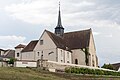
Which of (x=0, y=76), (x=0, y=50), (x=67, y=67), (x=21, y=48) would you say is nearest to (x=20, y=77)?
(x=0, y=76)

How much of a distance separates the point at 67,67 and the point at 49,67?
5.31m

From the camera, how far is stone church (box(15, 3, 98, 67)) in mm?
75688

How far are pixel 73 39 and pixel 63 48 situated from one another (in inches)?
277

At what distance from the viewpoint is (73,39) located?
82.8 meters

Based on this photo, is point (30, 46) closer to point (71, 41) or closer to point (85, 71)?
point (71, 41)

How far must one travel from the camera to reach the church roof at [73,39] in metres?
77.8

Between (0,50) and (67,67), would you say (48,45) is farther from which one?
(0,50)

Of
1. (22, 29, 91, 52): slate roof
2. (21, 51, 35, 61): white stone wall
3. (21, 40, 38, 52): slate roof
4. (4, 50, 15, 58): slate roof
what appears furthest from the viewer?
(4, 50, 15, 58): slate roof

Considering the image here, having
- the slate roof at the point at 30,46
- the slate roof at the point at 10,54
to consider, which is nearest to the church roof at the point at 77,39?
the slate roof at the point at 30,46

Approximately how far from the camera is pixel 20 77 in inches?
1394

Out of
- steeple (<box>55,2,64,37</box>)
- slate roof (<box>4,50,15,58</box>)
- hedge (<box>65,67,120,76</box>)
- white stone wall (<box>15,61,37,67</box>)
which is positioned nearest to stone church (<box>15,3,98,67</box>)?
steeple (<box>55,2,64,37</box>)

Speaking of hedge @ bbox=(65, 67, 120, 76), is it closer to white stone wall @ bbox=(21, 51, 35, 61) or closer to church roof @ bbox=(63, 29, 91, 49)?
church roof @ bbox=(63, 29, 91, 49)

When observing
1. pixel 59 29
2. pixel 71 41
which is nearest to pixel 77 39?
pixel 71 41

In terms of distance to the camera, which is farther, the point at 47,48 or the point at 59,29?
the point at 59,29
